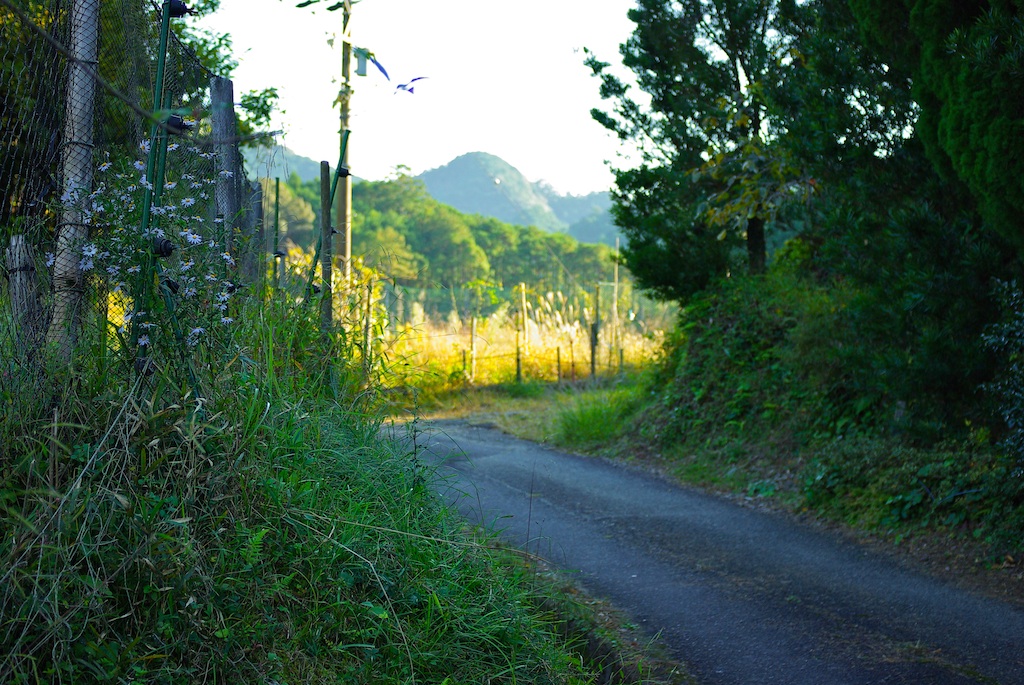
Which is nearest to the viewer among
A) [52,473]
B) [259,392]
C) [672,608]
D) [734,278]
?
[52,473]

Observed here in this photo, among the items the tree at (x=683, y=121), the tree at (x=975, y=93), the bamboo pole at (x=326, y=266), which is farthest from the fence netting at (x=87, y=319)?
the tree at (x=683, y=121)

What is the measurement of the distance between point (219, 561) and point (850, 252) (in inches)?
207

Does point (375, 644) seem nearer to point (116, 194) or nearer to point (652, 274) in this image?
point (116, 194)

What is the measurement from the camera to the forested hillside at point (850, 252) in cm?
488

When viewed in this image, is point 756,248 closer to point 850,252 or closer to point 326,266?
point 850,252

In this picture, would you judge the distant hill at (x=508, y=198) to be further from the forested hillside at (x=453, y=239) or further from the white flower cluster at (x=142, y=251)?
the white flower cluster at (x=142, y=251)

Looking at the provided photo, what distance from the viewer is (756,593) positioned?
443cm

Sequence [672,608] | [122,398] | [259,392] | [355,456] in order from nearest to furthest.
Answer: [122,398] < [259,392] < [355,456] < [672,608]

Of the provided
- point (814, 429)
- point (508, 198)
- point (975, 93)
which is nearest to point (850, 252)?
point (814, 429)

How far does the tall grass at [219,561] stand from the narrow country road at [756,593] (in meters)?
0.78

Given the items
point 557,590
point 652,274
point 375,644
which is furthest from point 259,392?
point 652,274

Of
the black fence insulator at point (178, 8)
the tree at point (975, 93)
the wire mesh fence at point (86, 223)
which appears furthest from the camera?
the tree at point (975, 93)

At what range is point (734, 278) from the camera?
1006 cm

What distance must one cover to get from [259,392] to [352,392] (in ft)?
4.80
